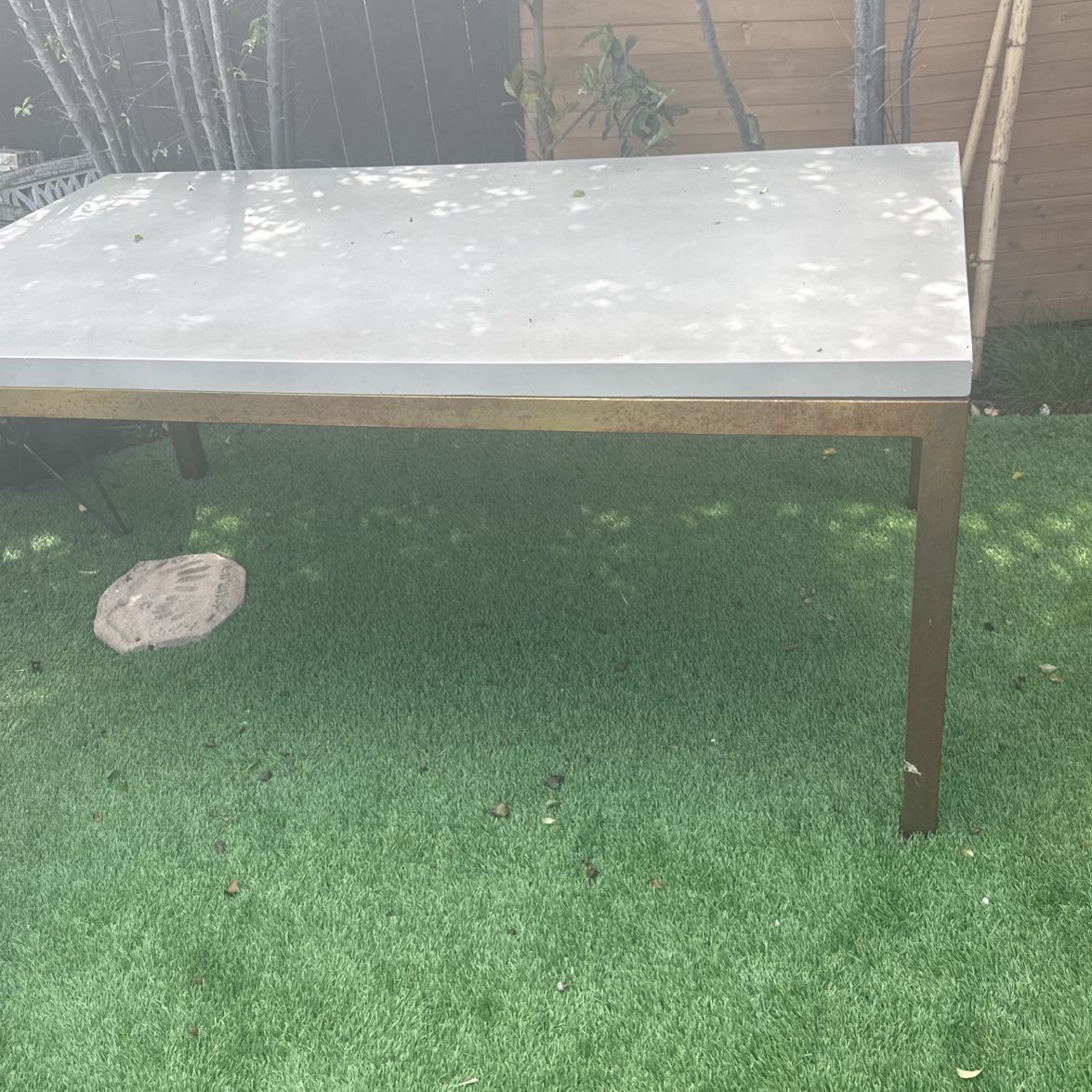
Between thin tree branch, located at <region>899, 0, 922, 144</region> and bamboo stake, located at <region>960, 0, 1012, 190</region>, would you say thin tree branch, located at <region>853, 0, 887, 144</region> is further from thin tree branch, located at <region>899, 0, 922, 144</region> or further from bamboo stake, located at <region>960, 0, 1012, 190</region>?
bamboo stake, located at <region>960, 0, 1012, 190</region>

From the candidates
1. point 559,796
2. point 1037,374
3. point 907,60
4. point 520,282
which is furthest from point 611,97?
point 559,796

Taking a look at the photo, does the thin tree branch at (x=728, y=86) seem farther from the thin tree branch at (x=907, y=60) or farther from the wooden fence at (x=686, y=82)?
the thin tree branch at (x=907, y=60)

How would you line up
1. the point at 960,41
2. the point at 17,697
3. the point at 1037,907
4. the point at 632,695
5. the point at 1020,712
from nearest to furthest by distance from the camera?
the point at 1037,907
the point at 1020,712
the point at 632,695
the point at 17,697
the point at 960,41

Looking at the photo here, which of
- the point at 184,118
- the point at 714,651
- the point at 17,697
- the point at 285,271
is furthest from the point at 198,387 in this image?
the point at 184,118

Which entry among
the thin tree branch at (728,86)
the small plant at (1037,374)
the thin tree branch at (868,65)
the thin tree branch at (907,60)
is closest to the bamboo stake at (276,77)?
the thin tree branch at (728,86)

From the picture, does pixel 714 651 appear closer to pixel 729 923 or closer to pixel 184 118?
pixel 729 923

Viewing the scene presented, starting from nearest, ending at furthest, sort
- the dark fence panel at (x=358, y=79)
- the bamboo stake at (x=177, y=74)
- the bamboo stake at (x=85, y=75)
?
the bamboo stake at (x=85, y=75)
the bamboo stake at (x=177, y=74)
the dark fence panel at (x=358, y=79)

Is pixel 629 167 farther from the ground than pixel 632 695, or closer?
farther from the ground

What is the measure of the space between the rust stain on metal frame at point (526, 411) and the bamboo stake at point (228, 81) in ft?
7.04

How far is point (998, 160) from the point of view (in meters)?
3.62

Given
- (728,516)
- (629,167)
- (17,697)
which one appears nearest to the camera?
(17,697)

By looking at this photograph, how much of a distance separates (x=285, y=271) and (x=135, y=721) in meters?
1.08

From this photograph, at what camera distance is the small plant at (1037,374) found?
12.1 ft

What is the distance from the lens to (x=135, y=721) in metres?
2.51
